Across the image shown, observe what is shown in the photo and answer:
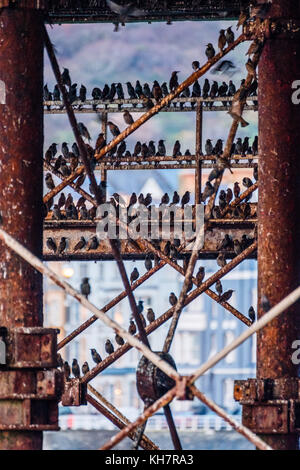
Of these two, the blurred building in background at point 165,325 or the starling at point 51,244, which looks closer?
the starling at point 51,244

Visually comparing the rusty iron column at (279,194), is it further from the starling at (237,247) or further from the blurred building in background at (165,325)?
the blurred building in background at (165,325)

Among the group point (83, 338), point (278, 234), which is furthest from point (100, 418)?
point (278, 234)

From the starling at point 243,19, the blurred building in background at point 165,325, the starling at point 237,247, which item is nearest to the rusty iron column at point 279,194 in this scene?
the starling at point 243,19

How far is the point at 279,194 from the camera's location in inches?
394

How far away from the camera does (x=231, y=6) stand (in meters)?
12.5

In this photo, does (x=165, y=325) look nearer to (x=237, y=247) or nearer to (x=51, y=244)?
(x=51, y=244)

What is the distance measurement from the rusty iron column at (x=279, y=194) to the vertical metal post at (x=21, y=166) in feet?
5.61

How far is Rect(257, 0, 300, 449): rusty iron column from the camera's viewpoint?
32.4 feet

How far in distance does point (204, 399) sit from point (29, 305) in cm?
128

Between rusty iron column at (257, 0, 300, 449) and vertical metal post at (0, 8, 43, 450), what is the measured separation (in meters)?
1.71

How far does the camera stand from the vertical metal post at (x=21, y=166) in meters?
9.04
